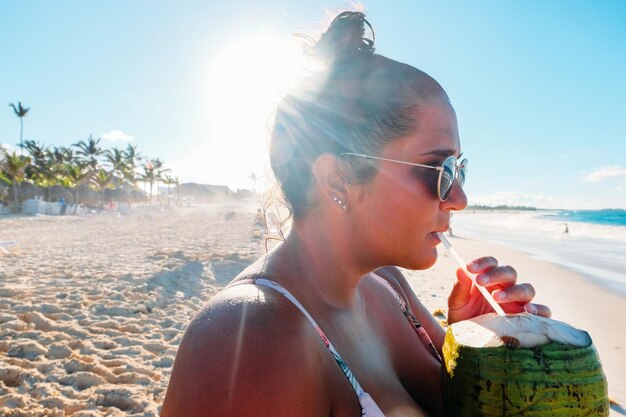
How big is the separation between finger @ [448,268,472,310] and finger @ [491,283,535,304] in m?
0.21

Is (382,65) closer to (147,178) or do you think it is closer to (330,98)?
(330,98)

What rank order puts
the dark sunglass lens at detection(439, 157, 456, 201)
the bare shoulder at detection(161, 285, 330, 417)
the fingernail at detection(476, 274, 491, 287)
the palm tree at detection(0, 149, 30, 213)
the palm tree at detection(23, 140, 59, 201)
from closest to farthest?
the bare shoulder at detection(161, 285, 330, 417) → the dark sunglass lens at detection(439, 157, 456, 201) → the fingernail at detection(476, 274, 491, 287) → the palm tree at detection(0, 149, 30, 213) → the palm tree at detection(23, 140, 59, 201)

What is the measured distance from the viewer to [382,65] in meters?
1.10

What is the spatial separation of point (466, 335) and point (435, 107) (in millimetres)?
599

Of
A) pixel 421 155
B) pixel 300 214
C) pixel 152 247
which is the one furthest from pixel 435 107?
pixel 152 247

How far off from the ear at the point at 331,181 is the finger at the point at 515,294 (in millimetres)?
548

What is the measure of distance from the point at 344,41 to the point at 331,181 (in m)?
0.43

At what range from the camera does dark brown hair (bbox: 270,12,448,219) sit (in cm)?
106

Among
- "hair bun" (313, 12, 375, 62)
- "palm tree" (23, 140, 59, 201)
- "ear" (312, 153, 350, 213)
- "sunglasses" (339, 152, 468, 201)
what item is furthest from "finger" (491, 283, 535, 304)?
"palm tree" (23, 140, 59, 201)

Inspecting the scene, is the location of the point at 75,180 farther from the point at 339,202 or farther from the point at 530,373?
the point at 530,373

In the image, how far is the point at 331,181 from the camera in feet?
3.66

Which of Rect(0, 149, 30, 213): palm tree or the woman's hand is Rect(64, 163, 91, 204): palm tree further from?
the woman's hand

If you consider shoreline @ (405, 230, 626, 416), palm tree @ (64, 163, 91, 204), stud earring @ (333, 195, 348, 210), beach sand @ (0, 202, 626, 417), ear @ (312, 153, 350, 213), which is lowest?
shoreline @ (405, 230, 626, 416)

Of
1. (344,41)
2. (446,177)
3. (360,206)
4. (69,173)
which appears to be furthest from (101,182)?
(446,177)
